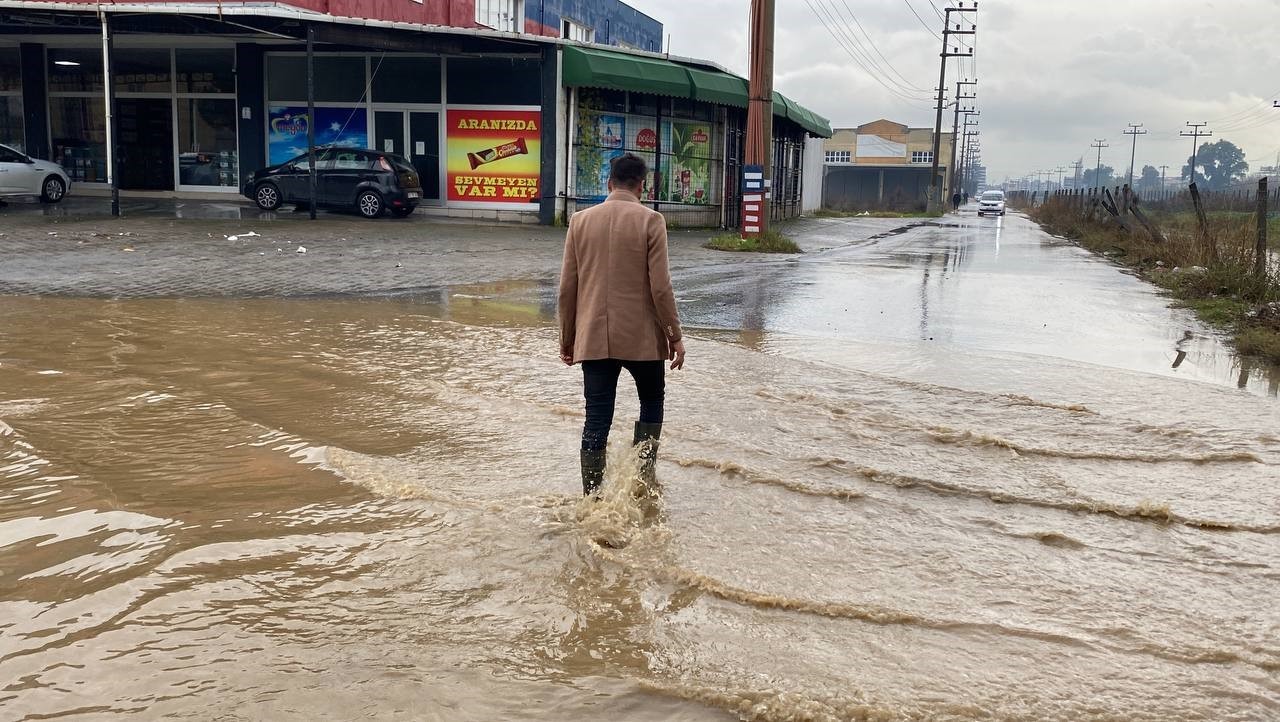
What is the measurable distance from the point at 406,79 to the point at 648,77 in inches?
217

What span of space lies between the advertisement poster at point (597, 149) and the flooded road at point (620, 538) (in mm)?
15303

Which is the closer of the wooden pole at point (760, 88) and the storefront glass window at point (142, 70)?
the wooden pole at point (760, 88)

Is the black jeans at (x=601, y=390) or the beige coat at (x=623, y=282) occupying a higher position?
the beige coat at (x=623, y=282)

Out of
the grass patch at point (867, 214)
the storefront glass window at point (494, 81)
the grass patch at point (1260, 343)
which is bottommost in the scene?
the grass patch at point (1260, 343)

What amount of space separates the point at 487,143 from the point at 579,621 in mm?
21171

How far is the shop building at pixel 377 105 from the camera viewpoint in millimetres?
22734

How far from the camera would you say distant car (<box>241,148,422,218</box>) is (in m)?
22.4

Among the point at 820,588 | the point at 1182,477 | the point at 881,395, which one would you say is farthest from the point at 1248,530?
the point at 881,395

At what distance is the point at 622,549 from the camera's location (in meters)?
4.63

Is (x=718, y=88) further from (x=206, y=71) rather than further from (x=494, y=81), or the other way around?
(x=206, y=71)

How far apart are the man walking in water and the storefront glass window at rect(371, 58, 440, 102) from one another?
65.5ft

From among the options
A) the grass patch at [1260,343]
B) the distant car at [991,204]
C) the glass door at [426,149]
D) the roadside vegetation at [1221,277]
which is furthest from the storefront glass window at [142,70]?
the distant car at [991,204]

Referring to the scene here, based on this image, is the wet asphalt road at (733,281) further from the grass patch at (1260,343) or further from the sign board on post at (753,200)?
the sign board on post at (753,200)

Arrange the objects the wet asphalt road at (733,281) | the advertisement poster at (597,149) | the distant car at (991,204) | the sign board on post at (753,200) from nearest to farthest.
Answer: the wet asphalt road at (733,281)
the sign board on post at (753,200)
the advertisement poster at (597,149)
the distant car at (991,204)
